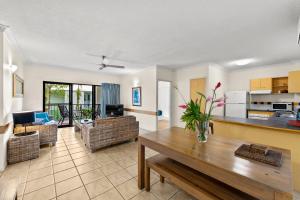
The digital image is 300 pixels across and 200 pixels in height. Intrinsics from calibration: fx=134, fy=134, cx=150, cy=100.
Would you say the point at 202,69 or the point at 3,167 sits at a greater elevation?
the point at 202,69

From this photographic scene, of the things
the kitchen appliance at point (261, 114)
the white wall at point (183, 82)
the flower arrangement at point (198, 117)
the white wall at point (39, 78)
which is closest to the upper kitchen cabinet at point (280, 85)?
the kitchen appliance at point (261, 114)

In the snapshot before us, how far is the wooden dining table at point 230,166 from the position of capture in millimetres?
877

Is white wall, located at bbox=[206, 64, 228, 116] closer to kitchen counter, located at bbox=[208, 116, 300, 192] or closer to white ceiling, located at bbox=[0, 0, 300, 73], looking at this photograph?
white ceiling, located at bbox=[0, 0, 300, 73]

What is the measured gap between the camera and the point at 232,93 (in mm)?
4941

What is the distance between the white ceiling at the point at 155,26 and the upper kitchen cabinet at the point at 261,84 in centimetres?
119

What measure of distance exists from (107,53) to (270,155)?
3.74m

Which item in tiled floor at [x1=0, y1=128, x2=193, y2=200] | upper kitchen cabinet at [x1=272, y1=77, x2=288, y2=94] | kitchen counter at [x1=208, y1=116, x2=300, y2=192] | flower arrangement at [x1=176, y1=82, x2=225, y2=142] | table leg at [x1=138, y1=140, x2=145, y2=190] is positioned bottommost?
tiled floor at [x1=0, y1=128, x2=193, y2=200]

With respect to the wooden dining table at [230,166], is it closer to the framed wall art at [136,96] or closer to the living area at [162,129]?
the living area at [162,129]

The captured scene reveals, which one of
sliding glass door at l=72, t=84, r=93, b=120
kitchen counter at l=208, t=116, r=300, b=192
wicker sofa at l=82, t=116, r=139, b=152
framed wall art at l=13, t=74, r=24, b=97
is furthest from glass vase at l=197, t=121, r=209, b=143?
sliding glass door at l=72, t=84, r=93, b=120

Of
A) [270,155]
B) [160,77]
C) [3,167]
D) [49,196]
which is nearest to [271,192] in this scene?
[270,155]

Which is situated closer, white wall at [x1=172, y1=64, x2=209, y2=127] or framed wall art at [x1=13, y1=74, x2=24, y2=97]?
framed wall art at [x1=13, y1=74, x2=24, y2=97]

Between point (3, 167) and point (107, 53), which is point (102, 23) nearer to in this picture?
point (107, 53)

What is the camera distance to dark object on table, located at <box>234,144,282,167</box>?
1126 mm

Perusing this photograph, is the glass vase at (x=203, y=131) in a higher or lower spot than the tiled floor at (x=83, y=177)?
higher
